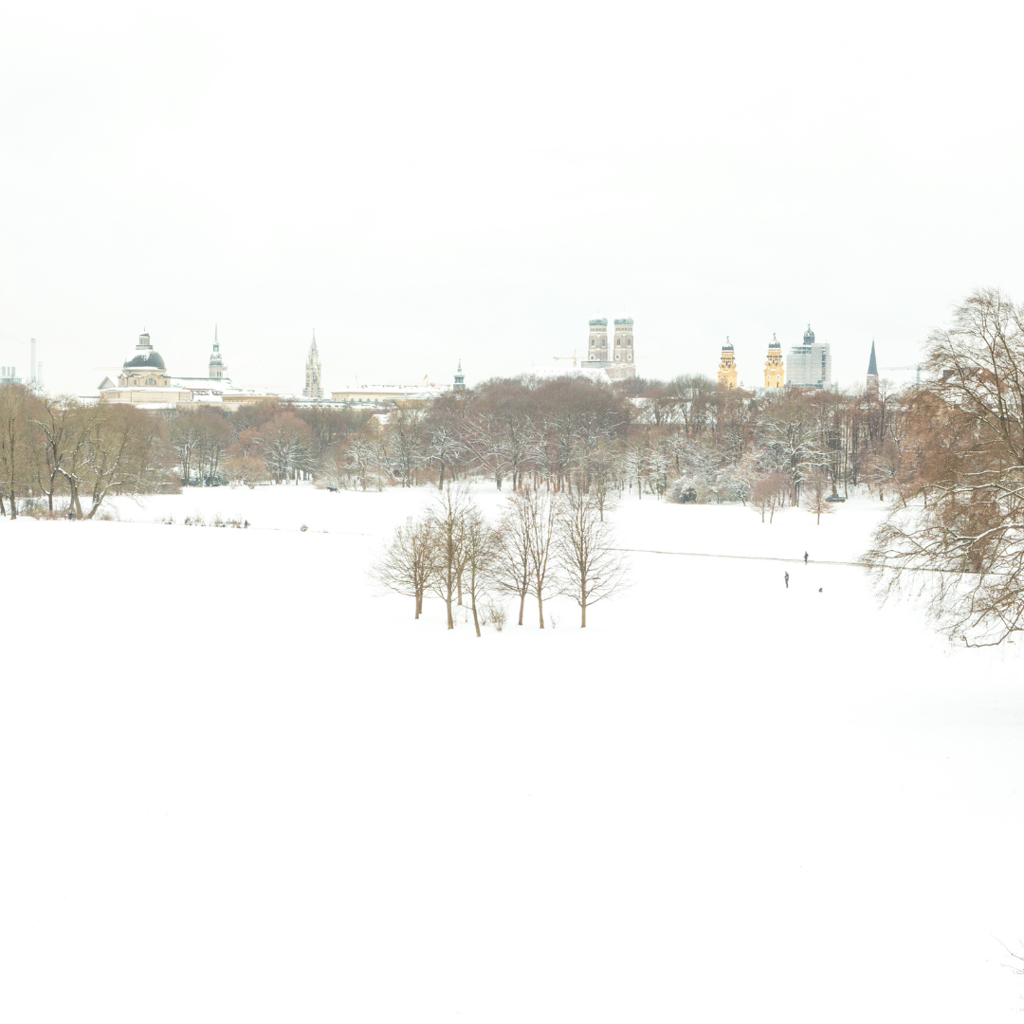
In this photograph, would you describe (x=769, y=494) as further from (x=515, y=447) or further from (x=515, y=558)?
(x=515, y=558)

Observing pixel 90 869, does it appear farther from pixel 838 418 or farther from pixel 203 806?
pixel 838 418

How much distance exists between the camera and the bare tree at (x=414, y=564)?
32.0 meters

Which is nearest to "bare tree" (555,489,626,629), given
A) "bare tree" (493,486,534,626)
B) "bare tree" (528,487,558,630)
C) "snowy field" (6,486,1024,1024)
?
"bare tree" (528,487,558,630)

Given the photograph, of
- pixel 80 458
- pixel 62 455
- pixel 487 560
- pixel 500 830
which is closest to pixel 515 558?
pixel 487 560

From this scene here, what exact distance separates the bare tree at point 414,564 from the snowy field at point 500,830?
18.2ft

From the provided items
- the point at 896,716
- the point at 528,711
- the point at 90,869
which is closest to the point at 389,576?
Answer: the point at 528,711

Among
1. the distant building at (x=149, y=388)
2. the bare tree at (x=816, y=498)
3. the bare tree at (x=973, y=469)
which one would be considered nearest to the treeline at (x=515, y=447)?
the bare tree at (x=816, y=498)

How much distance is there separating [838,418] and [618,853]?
6513cm

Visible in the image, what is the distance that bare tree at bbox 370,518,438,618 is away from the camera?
32.0m

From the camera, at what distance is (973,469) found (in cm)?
1691

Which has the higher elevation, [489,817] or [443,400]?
[443,400]

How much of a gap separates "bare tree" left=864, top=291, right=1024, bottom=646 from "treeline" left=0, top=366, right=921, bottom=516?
33.2 meters

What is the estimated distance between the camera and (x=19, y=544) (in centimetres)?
3672

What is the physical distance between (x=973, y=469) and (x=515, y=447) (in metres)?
59.4
